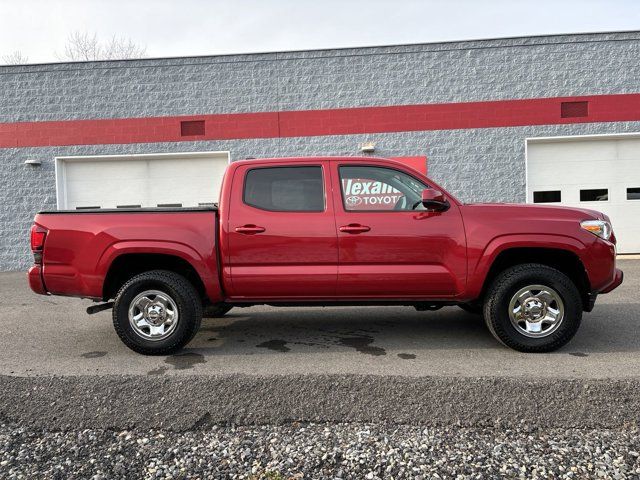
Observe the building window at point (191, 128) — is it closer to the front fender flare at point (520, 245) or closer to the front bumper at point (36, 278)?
the front bumper at point (36, 278)

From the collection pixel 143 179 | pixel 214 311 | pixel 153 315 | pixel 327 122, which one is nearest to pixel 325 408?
pixel 153 315

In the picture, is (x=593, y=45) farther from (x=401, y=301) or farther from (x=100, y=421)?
(x=100, y=421)

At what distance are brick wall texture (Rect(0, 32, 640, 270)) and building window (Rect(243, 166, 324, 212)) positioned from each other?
25.0 feet

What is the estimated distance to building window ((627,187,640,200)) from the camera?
11.9 metres

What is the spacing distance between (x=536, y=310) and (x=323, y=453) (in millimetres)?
2716

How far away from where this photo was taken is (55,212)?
4.69 m

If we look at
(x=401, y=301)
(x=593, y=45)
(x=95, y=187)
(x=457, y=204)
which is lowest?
(x=401, y=301)

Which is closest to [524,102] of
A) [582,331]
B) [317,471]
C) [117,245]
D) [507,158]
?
[507,158]

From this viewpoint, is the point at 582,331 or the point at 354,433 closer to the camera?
the point at 354,433

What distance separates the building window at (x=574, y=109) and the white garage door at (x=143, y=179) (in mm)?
8747

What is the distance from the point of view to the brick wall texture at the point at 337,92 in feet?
38.7

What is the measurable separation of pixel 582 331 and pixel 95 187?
12.0 metres

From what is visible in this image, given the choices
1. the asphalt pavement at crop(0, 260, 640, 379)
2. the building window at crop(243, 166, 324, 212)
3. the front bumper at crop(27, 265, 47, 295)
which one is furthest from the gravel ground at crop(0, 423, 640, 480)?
the building window at crop(243, 166, 324, 212)

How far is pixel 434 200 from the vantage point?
440 cm
